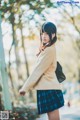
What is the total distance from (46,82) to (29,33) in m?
0.76

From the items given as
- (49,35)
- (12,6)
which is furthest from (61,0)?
(49,35)

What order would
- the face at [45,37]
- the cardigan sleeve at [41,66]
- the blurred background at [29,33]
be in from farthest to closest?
1. the blurred background at [29,33]
2. the face at [45,37]
3. the cardigan sleeve at [41,66]

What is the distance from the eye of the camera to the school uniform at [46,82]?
2342mm

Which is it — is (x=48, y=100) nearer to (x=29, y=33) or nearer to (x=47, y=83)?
(x=47, y=83)

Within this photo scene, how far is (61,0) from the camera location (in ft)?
9.67

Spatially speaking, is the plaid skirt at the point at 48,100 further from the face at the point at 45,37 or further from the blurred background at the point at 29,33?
the blurred background at the point at 29,33

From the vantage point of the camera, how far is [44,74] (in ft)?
7.78

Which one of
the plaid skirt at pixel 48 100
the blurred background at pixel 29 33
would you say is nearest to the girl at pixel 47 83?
the plaid skirt at pixel 48 100

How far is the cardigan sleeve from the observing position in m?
2.33

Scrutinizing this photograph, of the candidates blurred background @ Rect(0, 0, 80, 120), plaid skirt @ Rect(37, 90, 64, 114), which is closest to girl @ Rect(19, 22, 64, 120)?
plaid skirt @ Rect(37, 90, 64, 114)

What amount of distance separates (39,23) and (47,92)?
30.6 inches

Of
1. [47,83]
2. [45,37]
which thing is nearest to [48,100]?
[47,83]

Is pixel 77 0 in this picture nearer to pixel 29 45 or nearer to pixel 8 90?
pixel 29 45

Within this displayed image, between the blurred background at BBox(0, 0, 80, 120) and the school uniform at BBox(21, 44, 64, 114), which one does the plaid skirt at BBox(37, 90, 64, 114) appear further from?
the blurred background at BBox(0, 0, 80, 120)
